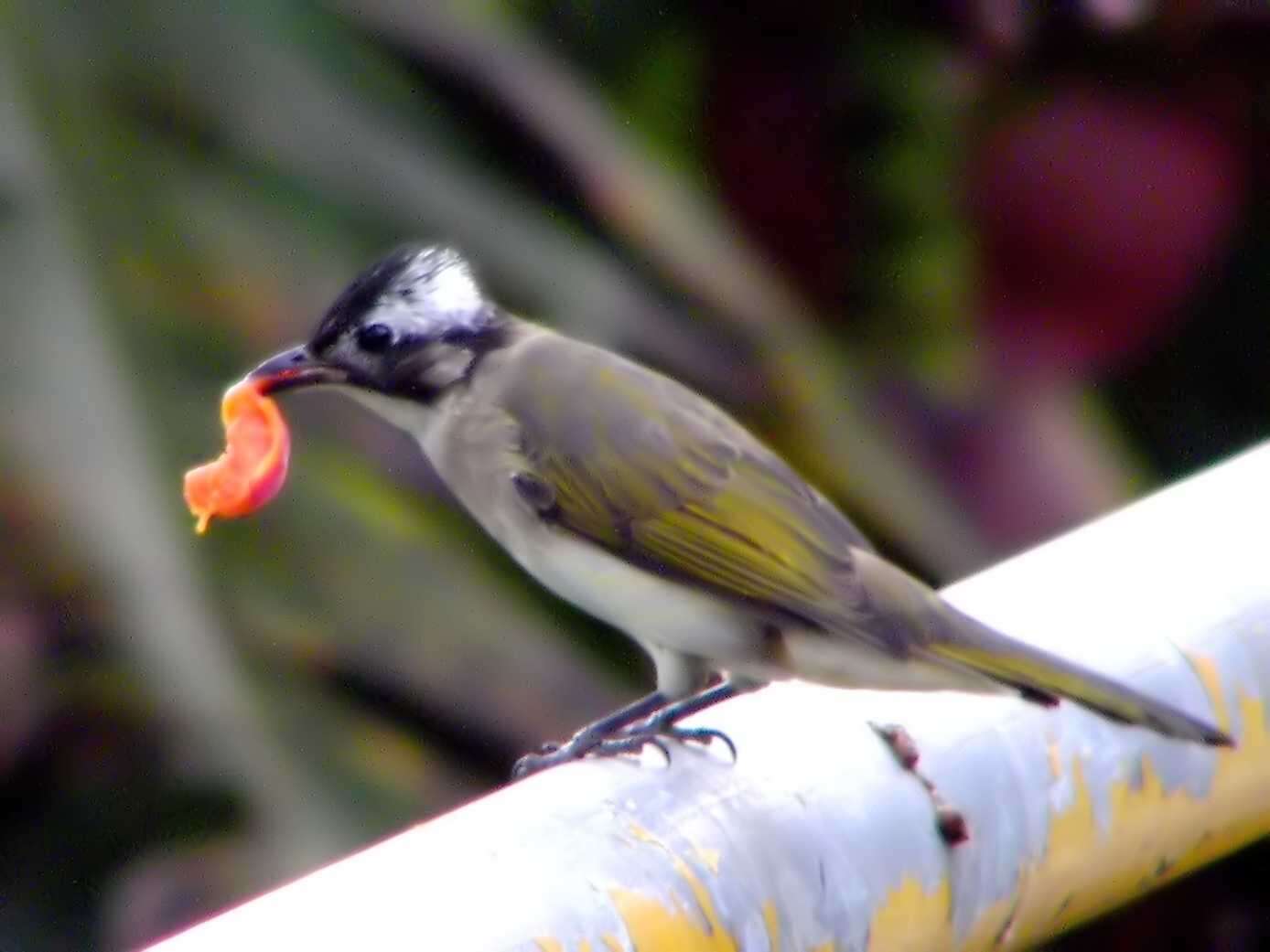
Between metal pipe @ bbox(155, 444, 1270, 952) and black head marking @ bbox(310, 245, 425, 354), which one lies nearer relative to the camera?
metal pipe @ bbox(155, 444, 1270, 952)

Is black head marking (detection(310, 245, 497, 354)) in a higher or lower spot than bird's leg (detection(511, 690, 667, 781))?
higher

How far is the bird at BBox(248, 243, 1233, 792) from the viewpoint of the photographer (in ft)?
7.79

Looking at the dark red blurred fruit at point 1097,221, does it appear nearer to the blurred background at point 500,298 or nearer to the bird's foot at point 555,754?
the blurred background at point 500,298

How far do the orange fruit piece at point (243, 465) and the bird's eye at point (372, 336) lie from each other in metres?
0.12

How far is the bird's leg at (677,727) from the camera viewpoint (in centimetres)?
195

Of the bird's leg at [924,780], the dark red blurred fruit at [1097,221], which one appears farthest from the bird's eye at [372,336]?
the dark red blurred fruit at [1097,221]

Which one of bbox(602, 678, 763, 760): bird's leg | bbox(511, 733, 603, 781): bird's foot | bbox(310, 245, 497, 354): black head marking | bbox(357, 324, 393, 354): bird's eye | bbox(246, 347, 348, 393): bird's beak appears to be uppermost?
bbox(310, 245, 497, 354): black head marking

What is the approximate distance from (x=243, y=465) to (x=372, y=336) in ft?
0.77

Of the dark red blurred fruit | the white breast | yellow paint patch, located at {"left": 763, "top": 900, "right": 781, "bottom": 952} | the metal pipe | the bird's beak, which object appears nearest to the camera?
the metal pipe

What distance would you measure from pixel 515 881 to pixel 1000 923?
45 cm

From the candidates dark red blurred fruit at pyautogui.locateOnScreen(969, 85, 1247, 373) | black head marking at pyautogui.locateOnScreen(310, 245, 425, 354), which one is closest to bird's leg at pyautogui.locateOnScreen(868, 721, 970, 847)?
black head marking at pyautogui.locateOnScreen(310, 245, 425, 354)

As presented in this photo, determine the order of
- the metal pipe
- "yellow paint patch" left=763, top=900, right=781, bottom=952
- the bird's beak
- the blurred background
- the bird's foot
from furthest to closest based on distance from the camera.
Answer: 1. the blurred background
2. the bird's beak
3. the bird's foot
4. "yellow paint patch" left=763, top=900, right=781, bottom=952
5. the metal pipe

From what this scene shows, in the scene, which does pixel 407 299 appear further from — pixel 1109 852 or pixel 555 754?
pixel 1109 852

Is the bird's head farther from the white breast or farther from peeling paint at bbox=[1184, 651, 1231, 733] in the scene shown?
peeling paint at bbox=[1184, 651, 1231, 733]
